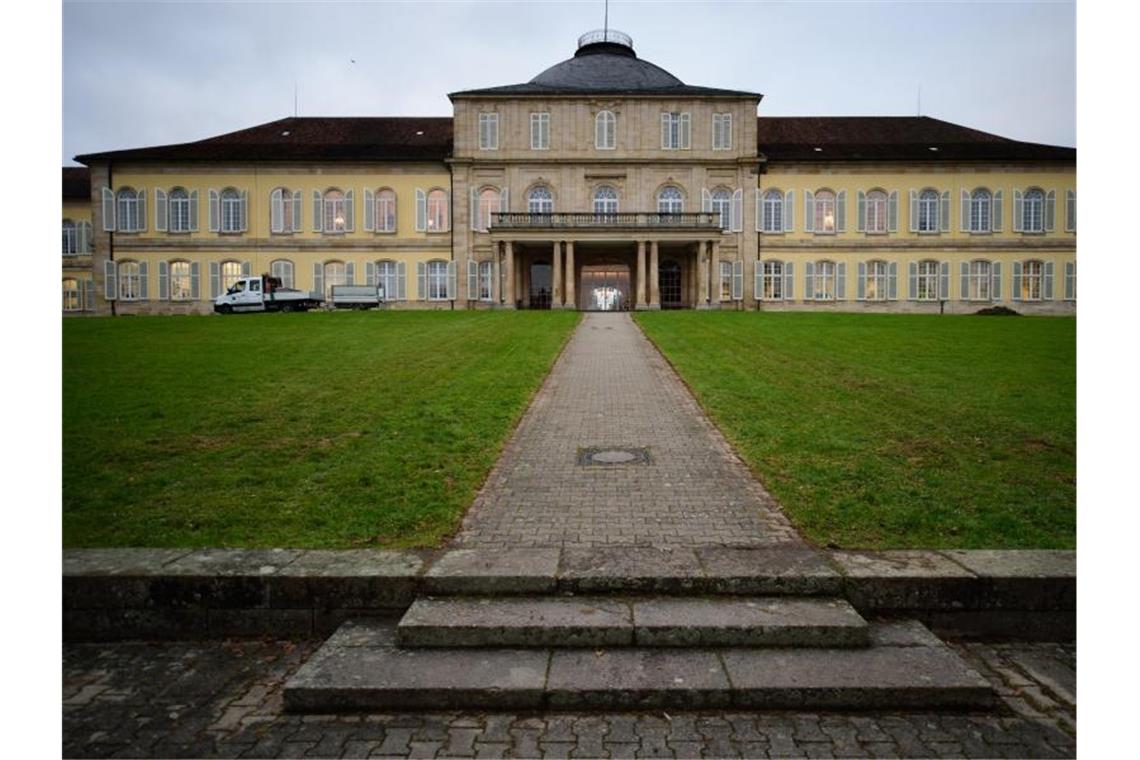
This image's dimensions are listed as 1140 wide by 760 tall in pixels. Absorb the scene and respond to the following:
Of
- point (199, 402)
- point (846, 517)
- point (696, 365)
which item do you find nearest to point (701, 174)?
point (696, 365)

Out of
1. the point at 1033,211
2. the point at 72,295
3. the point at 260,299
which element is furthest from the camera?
the point at 72,295

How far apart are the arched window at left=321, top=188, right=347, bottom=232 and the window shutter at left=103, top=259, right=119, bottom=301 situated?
12100 millimetres

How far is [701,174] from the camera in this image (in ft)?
149

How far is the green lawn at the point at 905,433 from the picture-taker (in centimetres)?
581

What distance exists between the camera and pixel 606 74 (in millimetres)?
47438

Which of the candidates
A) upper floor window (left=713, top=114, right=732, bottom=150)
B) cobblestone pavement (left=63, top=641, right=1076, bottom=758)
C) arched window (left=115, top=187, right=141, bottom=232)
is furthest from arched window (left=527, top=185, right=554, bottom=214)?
cobblestone pavement (left=63, top=641, right=1076, bottom=758)

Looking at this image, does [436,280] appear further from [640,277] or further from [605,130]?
[605,130]

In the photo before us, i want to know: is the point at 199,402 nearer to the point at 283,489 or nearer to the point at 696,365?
the point at 283,489

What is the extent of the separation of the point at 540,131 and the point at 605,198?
209 inches

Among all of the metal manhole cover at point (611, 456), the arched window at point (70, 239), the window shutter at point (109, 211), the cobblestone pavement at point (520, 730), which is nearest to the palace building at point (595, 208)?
the window shutter at point (109, 211)

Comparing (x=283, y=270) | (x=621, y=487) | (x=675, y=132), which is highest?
(x=675, y=132)

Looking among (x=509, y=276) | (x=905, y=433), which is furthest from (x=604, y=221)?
(x=905, y=433)

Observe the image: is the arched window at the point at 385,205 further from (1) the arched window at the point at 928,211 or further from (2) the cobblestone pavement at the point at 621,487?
(2) the cobblestone pavement at the point at 621,487
